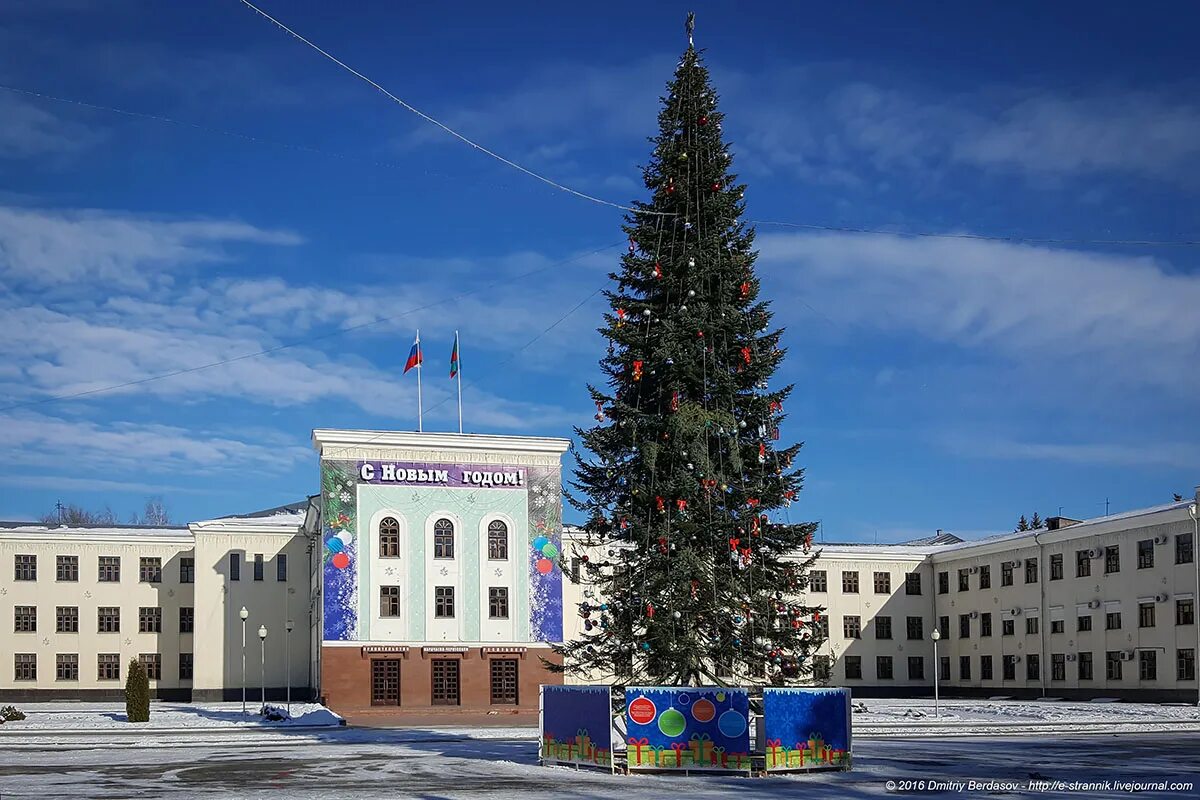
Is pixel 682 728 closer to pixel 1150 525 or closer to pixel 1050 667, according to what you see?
pixel 1150 525

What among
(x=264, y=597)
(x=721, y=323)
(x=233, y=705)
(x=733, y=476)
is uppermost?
(x=721, y=323)

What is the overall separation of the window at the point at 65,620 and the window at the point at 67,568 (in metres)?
1.46

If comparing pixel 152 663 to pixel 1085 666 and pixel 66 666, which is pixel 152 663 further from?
pixel 1085 666

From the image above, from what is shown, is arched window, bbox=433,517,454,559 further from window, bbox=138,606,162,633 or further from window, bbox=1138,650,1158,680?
window, bbox=1138,650,1158,680

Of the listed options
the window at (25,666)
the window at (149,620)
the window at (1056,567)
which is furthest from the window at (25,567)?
the window at (1056,567)

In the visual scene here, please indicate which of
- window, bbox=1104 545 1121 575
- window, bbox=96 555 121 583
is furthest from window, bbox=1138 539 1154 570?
window, bbox=96 555 121 583

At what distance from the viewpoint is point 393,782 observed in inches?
848

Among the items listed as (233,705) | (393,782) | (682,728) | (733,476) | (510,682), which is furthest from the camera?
(233,705)

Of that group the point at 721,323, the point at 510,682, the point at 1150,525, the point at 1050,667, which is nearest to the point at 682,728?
the point at 721,323

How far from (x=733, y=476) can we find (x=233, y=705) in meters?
41.4

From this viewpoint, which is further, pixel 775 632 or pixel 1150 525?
pixel 1150 525

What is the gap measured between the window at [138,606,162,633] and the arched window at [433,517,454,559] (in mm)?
21117

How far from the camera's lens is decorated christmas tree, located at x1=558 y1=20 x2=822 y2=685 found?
24500 mm

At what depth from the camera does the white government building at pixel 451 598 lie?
171ft
